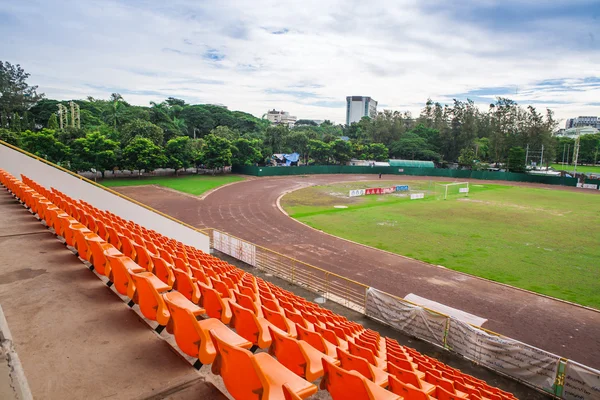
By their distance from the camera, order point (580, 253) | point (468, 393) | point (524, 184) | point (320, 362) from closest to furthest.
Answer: point (320, 362)
point (468, 393)
point (580, 253)
point (524, 184)

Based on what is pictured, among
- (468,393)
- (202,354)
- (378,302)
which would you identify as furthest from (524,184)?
(202,354)

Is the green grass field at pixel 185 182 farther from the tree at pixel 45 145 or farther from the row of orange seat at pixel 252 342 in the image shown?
the row of orange seat at pixel 252 342

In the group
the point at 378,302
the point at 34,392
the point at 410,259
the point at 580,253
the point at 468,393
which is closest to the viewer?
the point at 34,392

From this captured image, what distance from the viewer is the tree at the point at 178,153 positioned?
173ft

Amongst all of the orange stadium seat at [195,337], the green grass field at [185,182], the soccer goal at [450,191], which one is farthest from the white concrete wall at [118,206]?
the soccer goal at [450,191]

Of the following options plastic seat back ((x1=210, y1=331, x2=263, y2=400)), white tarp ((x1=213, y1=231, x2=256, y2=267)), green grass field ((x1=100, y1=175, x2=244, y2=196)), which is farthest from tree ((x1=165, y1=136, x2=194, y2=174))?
plastic seat back ((x1=210, y1=331, x2=263, y2=400))

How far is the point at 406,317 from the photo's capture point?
11.5 metres

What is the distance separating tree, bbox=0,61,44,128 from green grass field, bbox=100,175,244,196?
44.2 meters

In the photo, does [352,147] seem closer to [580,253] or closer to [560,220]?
Result: [560,220]

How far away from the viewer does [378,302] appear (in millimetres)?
12156

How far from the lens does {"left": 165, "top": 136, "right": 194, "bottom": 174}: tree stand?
5275 cm

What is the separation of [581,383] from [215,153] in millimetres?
54287

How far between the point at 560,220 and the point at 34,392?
3827 centimetres

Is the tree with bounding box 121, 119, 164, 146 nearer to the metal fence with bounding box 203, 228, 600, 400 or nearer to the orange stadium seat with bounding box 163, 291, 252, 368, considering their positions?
the metal fence with bounding box 203, 228, 600, 400
